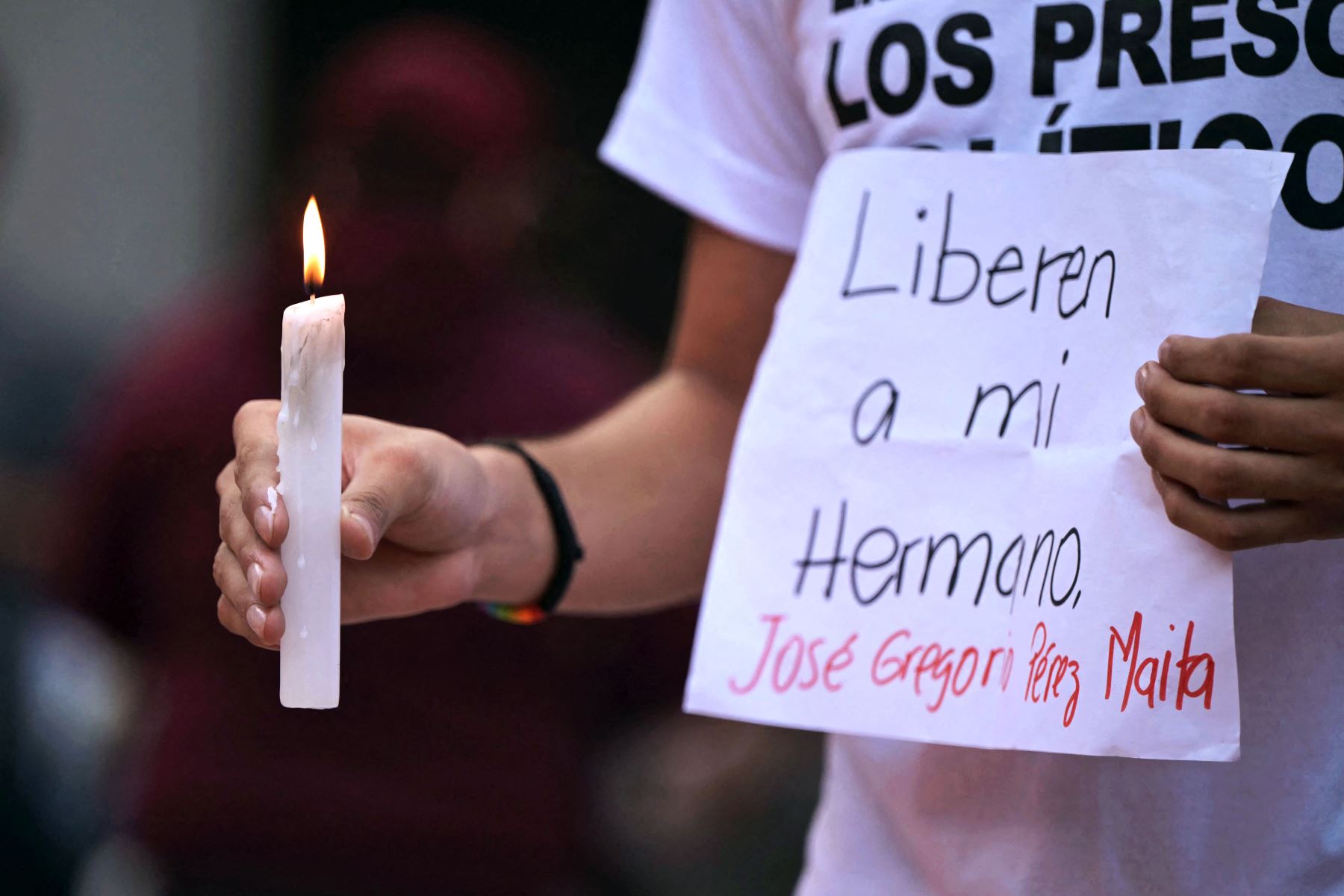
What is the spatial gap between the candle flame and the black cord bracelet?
28cm

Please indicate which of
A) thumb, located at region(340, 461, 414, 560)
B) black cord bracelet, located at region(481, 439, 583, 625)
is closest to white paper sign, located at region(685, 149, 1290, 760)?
black cord bracelet, located at region(481, 439, 583, 625)

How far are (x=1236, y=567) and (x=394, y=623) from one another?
1.33 m

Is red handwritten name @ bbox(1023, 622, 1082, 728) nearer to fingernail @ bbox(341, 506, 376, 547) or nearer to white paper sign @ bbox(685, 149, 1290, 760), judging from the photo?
white paper sign @ bbox(685, 149, 1290, 760)

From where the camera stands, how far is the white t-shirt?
0.80 meters

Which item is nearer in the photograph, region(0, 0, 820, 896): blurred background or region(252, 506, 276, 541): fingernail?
region(252, 506, 276, 541): fingernail

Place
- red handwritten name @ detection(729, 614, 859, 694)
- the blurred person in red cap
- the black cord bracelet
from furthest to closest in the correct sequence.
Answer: the blurred person in red cap < the black cord bracelet < red handwritten name @ detection(729, 614, 859, 694)

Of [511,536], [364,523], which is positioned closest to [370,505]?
[364,523]

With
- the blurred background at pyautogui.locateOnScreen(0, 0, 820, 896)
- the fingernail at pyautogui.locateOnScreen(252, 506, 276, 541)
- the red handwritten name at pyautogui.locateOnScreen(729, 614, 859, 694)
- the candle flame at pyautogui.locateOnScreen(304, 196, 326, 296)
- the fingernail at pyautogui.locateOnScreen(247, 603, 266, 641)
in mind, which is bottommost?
the blurred background at pyautogui.locateOnScreen(0, 0, 820, 896)

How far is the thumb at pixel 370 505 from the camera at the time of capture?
0.68m

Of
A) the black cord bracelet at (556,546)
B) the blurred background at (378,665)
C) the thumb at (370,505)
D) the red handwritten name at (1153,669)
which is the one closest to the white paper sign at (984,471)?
the red handwritten name at (1153,669)

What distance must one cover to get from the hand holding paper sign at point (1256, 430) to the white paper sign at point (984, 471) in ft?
0.14

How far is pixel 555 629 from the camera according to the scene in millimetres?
2031

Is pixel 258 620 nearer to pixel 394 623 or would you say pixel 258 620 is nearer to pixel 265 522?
pixel 265 522

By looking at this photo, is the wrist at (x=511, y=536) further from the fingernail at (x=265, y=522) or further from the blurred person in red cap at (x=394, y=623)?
the blurred person in red cap at (x=394, y=623)
